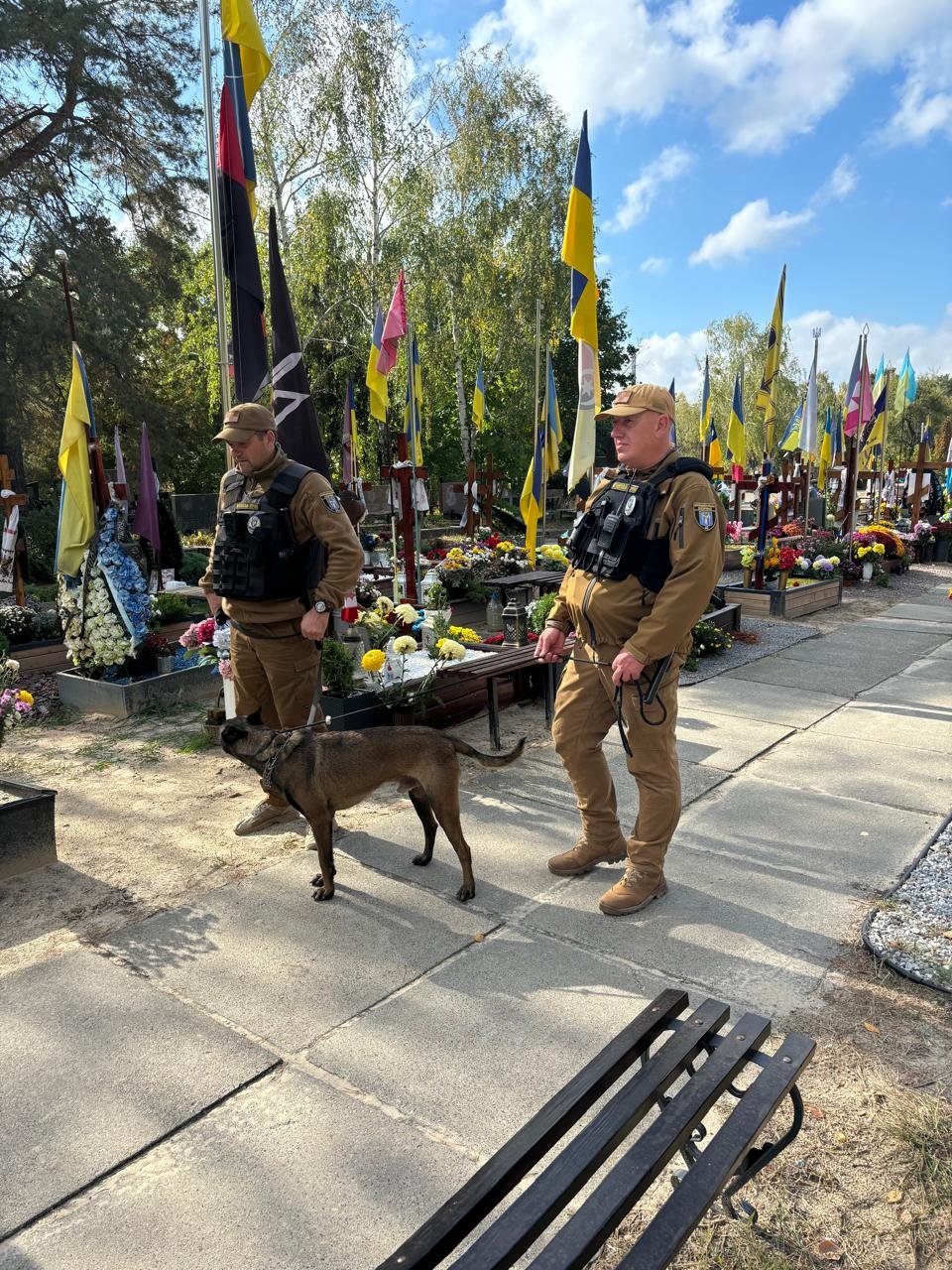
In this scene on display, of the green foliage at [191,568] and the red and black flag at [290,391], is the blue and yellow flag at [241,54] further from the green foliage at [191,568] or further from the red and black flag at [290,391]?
the green foliage at [191,568]

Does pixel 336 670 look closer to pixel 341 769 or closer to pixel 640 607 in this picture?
pixel 341 769

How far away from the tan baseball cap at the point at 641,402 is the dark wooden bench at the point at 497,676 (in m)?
2.14

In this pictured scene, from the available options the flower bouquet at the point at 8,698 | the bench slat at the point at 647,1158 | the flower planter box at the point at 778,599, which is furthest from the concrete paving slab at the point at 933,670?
the flower bouquet at the point at 8,698

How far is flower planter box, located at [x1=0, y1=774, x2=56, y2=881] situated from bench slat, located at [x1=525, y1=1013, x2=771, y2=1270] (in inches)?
128

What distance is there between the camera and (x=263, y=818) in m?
4.46

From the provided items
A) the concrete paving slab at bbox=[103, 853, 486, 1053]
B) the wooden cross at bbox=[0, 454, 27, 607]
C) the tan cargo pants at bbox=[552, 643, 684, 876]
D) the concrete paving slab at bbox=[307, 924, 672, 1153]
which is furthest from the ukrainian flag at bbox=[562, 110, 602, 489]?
the wooden cross at bbox=[0, 454, 27, 607]

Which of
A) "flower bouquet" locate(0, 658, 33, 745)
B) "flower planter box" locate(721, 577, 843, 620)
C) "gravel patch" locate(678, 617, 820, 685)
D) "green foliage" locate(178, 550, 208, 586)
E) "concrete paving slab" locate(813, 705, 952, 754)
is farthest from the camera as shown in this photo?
"green foliage" locate(178, 550, 208, 586)

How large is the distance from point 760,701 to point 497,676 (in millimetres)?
2548

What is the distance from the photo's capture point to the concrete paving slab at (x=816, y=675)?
756 cm

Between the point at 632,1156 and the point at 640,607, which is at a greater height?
the point at 640,607

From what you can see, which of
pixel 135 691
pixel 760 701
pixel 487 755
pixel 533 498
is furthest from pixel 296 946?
pixel 533 498

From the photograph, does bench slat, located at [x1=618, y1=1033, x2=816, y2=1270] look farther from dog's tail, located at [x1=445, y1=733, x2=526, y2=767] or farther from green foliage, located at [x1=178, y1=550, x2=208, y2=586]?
green foliage, located at [x1=178, y1=550, x2=208, y2=586]

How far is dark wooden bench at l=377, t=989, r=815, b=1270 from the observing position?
62.4 inches

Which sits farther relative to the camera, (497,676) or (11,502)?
(11,502)
